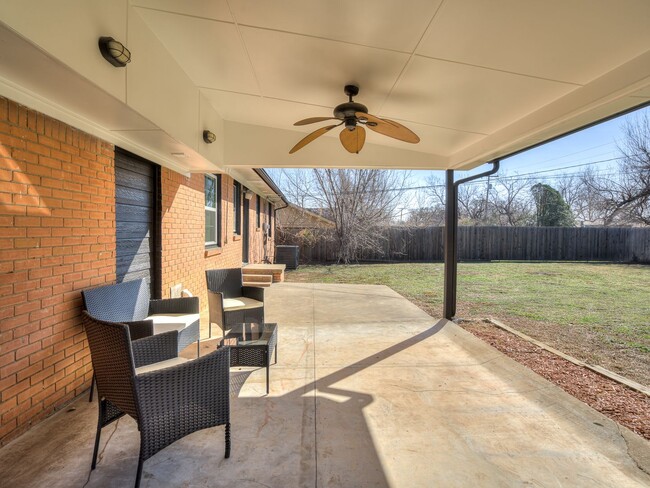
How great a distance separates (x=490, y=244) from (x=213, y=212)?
43.4 feet

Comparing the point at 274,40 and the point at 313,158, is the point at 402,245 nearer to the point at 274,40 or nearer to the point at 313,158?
the point at 313,158

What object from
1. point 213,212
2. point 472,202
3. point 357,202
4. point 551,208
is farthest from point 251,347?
point 472,202

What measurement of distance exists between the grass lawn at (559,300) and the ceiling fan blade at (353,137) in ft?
11.8

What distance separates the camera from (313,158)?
4836mm

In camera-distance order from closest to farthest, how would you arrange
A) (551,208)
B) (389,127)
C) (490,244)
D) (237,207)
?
(389,127), (237,207), (490,244), (551,208)

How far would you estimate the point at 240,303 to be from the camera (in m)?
4.28

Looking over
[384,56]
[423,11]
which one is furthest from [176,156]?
[423,11]

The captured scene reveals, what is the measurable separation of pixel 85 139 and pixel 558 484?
4.13 m

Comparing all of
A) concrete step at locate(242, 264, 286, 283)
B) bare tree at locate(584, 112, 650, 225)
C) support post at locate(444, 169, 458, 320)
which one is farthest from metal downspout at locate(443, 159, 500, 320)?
bare tree at locate(584, 112, 650, 225)

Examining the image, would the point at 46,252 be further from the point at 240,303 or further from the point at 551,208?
the point at 551,208

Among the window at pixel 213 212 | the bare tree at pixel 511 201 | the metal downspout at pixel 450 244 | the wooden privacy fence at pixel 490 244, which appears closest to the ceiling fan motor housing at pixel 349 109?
the metal downspout at pixel 450 244

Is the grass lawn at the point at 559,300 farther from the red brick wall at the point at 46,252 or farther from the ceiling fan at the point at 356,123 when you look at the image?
the red brick wall at the point at 46,252

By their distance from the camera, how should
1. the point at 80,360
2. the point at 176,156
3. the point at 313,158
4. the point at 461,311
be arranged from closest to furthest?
1. the point at 80,360
2. the point at 176,156
3. the point at 313,158
4. the point at 461,311

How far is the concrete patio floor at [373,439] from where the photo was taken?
188 centimetres
